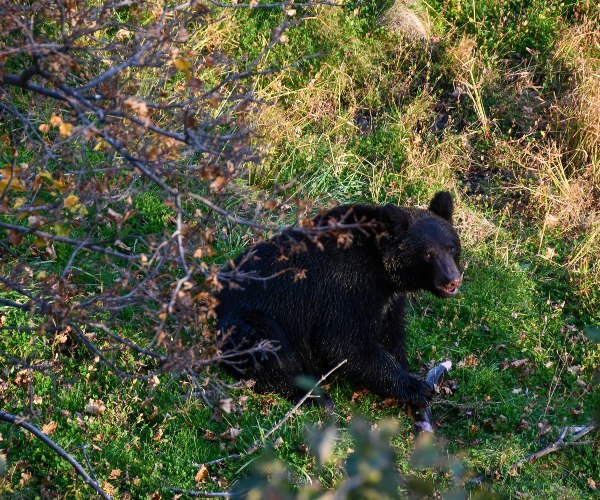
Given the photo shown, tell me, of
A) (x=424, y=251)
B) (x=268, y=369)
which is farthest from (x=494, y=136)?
(x=268, y=369)

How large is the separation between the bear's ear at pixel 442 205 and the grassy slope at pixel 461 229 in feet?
4.01

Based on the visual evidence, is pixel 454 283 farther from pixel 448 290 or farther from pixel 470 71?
pixel 470 71

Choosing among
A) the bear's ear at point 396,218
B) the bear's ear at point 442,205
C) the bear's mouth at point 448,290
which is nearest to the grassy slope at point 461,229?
the bear's mouth at point 448,290

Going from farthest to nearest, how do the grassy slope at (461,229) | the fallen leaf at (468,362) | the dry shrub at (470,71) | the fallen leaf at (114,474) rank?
the dry shrub at (470,71), the fallen leaf at (468,362), the grassy slope at (461,229), the fallen leaf at (114,474)

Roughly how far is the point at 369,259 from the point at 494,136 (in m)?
3.73

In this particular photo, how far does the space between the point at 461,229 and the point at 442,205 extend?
5.47 feet

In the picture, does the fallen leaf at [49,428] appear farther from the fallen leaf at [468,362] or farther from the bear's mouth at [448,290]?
the fallen leaf at [468,362]

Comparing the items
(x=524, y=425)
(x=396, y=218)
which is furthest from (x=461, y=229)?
(x=524, y=425)

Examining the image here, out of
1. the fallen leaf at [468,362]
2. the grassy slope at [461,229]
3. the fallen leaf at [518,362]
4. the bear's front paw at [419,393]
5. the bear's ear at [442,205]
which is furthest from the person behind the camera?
the fallen leaf at [518,362]

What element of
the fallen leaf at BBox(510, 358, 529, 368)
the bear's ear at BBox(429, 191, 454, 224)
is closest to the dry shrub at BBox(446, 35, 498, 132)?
the bear's ear at BBox(429, 191, 454, 224)

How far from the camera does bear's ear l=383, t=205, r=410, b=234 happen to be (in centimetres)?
630

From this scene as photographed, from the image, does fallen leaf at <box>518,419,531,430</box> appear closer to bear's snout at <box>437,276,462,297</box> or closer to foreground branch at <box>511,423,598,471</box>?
foreground branch at <box>511,423,598,471</box>

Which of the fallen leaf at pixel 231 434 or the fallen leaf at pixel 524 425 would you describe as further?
the fallen leaf at pixel 524 425

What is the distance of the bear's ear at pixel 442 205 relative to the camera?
6695 millimetres
